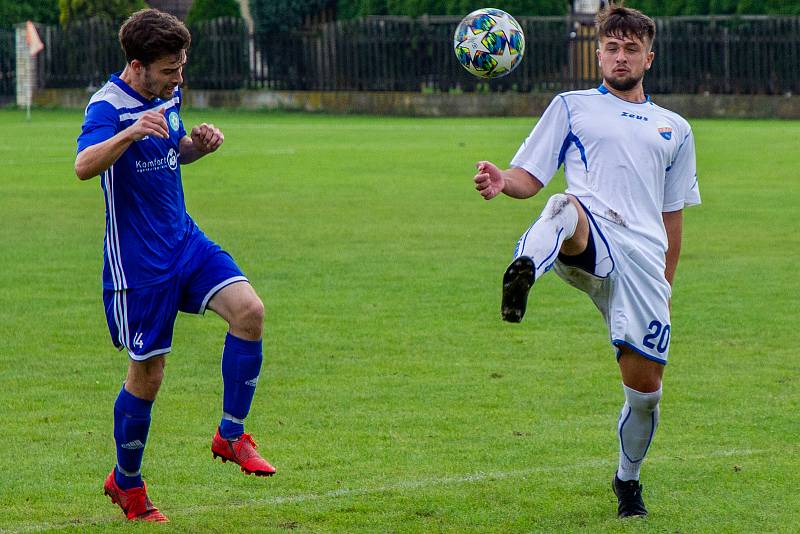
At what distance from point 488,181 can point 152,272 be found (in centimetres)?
144

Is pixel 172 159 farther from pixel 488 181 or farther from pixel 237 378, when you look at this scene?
pixel 488 181

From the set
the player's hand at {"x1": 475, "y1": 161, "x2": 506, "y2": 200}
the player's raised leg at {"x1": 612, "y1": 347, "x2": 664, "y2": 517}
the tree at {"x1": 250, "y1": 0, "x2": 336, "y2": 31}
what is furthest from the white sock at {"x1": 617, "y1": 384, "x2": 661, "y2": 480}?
the tree at {"x1": 250, "y1": 0, "x2": 336, "y2": 31}

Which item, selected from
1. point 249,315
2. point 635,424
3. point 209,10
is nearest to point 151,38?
point 249,315

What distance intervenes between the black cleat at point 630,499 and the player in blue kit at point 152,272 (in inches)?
58.6

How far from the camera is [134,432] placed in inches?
246

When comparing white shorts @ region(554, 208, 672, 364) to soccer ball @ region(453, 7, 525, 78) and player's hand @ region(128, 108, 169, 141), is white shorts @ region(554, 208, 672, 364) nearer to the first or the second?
player's hand @ region(128, 108, 169, 141)

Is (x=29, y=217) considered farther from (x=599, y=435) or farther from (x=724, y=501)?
(x=724, y=501)

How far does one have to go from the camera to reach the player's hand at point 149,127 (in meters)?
5.66

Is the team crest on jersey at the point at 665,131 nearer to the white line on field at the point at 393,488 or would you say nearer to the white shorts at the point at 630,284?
the white shorts at the point at 630,284

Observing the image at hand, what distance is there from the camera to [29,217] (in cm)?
1741

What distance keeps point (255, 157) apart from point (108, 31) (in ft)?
63.1

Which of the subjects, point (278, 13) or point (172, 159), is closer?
point (172, 159)

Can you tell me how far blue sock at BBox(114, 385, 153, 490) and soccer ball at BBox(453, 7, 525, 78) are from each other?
8.73 feet

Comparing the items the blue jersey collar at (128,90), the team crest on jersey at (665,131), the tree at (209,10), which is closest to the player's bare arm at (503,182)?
the team crest on jersey at (665,131)
